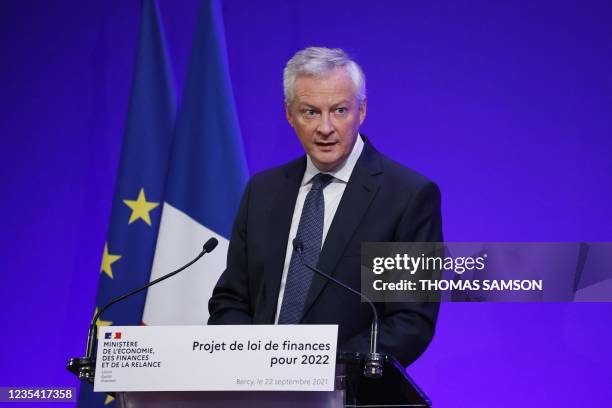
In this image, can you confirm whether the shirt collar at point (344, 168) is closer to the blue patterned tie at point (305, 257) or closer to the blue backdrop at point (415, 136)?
the blue patterned tie at point (305, 257)

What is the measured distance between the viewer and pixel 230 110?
3.88 m

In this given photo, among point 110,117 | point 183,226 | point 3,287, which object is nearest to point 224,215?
point 183,226

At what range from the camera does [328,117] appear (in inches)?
107

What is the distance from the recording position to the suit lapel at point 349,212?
98.5 inches

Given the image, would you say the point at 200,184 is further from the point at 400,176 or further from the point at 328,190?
the point at 400,176

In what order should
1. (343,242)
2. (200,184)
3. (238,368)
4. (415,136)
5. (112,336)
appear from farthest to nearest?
(415,136) < (200,184) < (343,242) < (112,336) < (238,368)

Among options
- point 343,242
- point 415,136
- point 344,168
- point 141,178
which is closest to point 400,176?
point 344,168

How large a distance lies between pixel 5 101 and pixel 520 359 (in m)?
2.55

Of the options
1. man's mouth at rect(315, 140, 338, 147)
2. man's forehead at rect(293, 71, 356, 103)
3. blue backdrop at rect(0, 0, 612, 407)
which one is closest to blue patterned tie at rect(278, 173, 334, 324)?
man's mouth at rect(315, 140, 338, 147)

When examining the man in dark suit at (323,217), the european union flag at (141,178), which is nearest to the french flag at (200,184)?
the european union flag at (141,178)

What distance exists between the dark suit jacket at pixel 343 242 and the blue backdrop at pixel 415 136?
1.15m

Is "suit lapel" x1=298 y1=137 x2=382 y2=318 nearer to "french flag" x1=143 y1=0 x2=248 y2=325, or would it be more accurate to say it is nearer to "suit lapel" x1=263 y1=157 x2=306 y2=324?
"suit lapel" x1=263 y1=157 x2=306 y2=324

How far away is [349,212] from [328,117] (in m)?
0.30

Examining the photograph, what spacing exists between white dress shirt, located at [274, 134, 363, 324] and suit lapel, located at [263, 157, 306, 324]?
0.04 ft
